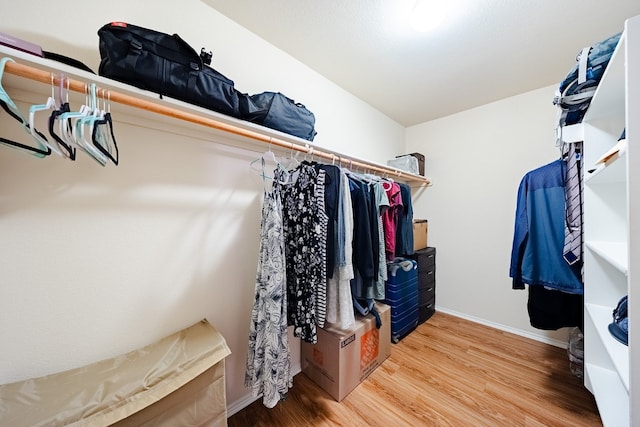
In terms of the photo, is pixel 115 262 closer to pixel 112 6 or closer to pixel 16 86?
pixel 16 86

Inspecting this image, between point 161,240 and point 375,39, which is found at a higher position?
point 375,39

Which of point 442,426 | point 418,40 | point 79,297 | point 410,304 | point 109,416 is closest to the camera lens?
point 109,416

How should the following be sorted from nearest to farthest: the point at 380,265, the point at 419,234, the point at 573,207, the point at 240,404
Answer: the point at 573,207
the point at 240,404
the point at 380,265
the point at 419,234

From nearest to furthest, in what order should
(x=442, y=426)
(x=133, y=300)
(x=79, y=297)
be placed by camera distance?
(x=79, y=297) → (x=133, y=300) → (x=442, y=426)

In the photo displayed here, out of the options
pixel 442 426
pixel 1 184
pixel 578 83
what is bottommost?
pixel 442 426

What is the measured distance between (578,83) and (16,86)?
2.39m

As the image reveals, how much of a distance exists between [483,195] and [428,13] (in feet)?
6.35

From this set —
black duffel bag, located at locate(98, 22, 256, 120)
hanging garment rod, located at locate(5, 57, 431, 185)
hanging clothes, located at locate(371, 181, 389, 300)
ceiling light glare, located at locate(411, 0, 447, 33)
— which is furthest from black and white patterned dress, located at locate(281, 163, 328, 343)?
ceiling light glare, located at locate(411, 0, 447, 33)

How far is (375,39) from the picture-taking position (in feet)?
4.97

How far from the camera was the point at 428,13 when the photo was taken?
4.04 ft

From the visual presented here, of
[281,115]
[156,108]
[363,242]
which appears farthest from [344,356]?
[156,108]

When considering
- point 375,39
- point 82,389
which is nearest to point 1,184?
point 82,389

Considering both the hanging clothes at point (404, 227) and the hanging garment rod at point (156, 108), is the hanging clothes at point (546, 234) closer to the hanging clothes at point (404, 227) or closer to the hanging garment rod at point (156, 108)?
the hanging clothes at point (404, 227)

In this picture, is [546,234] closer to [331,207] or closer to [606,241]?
[606,241]
